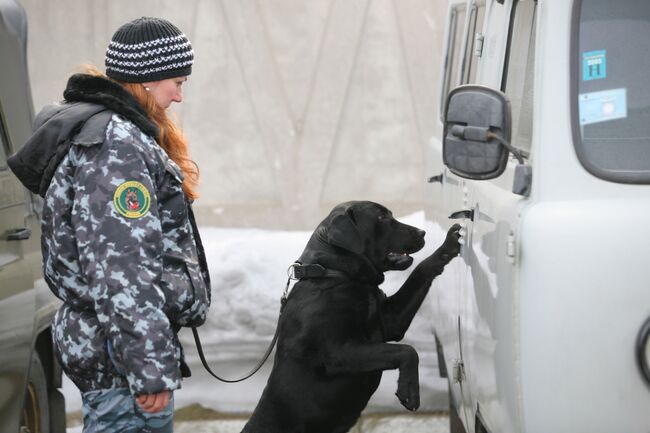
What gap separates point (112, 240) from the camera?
121 inches

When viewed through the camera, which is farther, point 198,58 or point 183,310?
point 198,58

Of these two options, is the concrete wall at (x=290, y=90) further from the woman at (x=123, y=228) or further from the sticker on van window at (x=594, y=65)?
the sticker on van window at (x=594, y=65)

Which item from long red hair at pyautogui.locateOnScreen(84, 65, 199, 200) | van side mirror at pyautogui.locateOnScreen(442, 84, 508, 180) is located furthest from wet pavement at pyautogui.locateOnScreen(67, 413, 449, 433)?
van side mirror at pyautogui.locateOnScreen(442, 84, 508, 180)

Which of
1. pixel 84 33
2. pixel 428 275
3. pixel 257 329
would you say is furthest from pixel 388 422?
pixel 84 33

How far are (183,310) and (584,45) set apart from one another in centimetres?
140

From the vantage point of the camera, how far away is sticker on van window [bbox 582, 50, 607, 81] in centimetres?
310

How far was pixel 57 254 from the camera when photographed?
3.23 meters

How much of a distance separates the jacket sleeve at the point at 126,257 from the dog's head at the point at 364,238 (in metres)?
1.18

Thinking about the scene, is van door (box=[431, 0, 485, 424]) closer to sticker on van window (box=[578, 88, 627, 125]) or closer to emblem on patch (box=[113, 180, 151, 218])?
sticker on van window (box=[578, 88, 627, 125])

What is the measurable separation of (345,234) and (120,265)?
52.1 inches

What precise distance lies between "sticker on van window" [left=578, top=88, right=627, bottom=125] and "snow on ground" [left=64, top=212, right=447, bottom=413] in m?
3.33

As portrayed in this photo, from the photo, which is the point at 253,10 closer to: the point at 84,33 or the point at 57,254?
the point at 84,33

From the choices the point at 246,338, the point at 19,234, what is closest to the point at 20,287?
the point at 19,234

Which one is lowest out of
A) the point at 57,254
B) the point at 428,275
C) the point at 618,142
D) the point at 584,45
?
the point at 428,275
